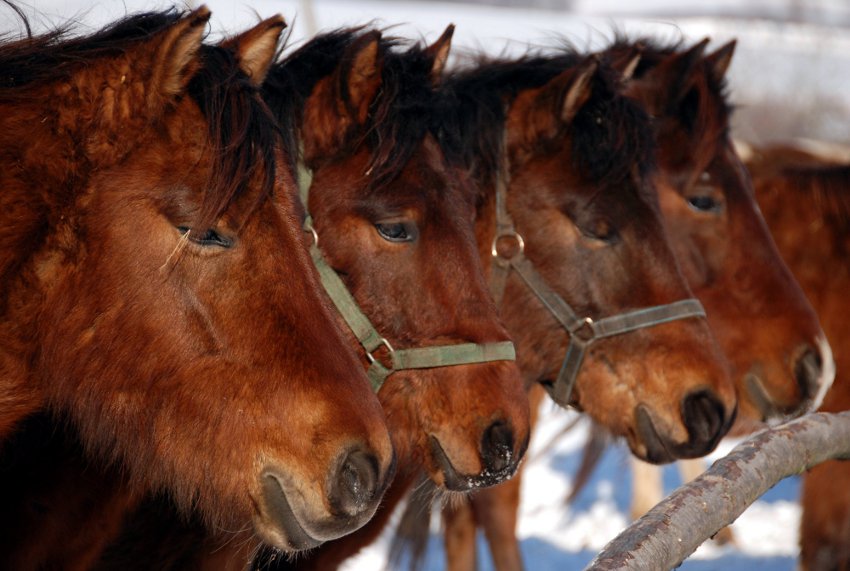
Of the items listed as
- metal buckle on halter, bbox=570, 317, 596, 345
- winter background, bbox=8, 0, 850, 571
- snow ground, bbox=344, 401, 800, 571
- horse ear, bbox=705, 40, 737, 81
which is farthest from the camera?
snow ground, bbox=344, 401, 800, 571

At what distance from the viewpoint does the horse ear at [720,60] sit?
4.29 meters

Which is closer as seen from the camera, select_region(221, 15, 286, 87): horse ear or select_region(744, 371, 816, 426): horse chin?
select_region(221, 15, 286, 87): horse ear

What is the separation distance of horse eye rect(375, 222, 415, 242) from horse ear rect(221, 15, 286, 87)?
606 mm

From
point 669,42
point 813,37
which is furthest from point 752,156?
point 813,37

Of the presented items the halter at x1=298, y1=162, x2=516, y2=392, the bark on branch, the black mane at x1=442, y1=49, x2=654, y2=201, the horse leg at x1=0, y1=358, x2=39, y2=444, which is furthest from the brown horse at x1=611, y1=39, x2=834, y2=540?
the horse leg at x1=0, y1=358, x2=39, y2=444

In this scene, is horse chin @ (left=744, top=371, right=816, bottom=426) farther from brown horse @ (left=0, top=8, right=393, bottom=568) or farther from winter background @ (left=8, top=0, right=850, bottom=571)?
brown horse @ (left=0, top=8, right=393, bottom=568)

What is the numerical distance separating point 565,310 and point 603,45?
8.55 feet

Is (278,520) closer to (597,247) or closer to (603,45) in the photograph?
(597,247)

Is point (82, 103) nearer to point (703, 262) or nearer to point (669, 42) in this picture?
point (703, 262)

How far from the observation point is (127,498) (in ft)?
9.17

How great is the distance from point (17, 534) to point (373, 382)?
3.76ft

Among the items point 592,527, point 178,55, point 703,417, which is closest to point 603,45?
point 703,417

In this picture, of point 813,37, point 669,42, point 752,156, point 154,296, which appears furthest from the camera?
point 813,37

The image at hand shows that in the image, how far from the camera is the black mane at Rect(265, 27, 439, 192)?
2.89 metres
